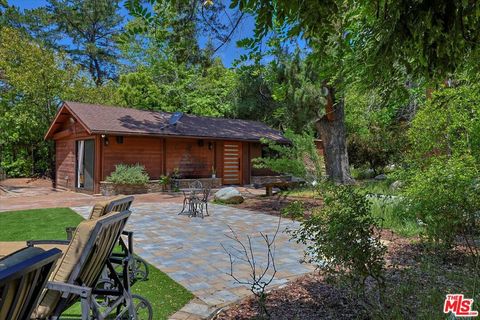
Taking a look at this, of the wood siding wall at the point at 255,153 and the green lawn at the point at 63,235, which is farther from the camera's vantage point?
the wood siding wall at the point at 255,153

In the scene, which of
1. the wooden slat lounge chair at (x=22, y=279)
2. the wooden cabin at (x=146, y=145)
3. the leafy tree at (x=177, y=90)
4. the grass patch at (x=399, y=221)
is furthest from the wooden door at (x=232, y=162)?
the wooden slat lounge chair at (x=22, y=279)

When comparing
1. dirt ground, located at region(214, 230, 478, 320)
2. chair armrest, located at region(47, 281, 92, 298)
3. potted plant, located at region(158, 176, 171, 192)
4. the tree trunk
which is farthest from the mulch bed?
potted plant, located at region(158, 176, 171, 192)

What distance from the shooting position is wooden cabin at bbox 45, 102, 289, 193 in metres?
14.4

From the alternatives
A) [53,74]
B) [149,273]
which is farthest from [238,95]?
[149,273]

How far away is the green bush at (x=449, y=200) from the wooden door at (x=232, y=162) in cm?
1353

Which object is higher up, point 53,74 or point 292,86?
point 53,74

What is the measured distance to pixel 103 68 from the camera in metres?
31.4

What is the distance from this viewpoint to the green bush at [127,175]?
45.1 feet

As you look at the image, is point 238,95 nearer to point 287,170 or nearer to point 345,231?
point 287,170

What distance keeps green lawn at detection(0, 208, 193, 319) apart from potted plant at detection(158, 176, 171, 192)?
549 centimetres

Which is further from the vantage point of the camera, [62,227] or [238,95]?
[238,95]

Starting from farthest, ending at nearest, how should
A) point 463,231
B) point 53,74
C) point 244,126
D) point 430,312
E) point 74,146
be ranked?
1. point 244,126
2. point 53,74
3. point 74,146
4. point 463,231
5. point 430,312

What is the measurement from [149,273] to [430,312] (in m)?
3.26

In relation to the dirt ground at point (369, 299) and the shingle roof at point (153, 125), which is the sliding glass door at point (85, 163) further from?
the dirt ground at point (369, 299)
